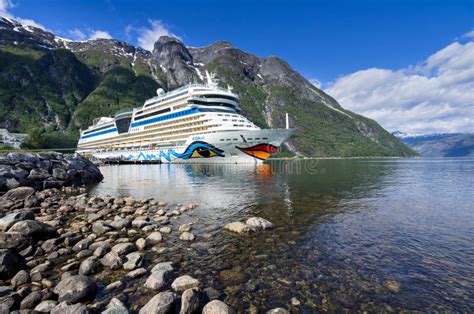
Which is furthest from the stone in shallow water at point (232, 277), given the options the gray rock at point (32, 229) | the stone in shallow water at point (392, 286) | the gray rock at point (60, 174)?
the gray rock at point (60, 174)

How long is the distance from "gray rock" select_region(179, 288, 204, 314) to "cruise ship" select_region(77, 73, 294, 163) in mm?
50693

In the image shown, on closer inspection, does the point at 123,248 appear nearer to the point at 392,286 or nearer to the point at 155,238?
the point at 155,238

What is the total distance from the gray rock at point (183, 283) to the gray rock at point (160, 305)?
0.82 metres

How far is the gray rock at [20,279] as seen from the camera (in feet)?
22.9

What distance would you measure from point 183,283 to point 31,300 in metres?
3.83

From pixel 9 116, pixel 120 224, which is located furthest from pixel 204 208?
pixel 9 116

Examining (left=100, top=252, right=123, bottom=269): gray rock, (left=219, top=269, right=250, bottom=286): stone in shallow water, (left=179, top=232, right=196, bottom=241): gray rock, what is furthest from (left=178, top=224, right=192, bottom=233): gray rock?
(left=219, top=269, right=250, bottom=286): stone in shallow water

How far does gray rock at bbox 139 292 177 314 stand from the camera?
5668 mm

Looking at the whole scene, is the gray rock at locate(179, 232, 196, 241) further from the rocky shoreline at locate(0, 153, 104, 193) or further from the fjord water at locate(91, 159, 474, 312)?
the rocky shoreline at locate(0, 153, 104, 193)

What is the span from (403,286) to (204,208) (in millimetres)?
12261

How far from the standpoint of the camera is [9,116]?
159125mm

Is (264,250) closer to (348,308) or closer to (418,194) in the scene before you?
(348,308)

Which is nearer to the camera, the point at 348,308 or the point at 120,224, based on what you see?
the point at 348,308

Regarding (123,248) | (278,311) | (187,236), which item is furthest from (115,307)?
(187,236)
